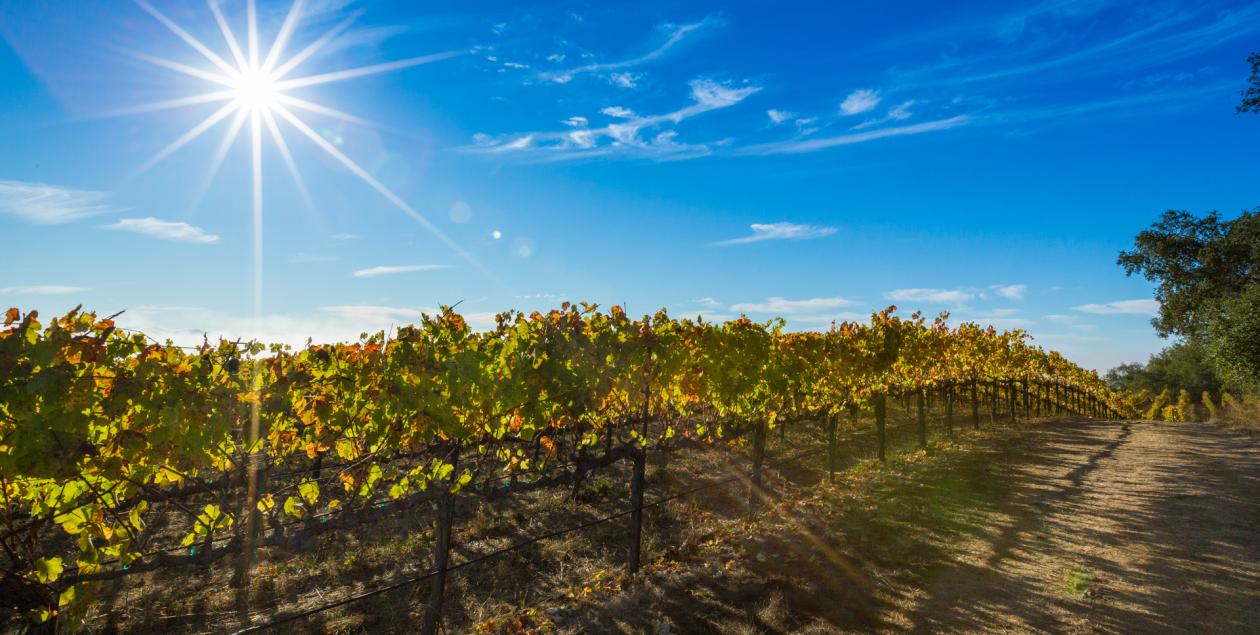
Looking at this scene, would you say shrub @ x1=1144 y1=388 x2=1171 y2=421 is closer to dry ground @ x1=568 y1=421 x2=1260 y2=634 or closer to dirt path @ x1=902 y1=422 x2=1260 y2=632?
dirt path @ x1=902 y1=422 x2=1260 y2=632

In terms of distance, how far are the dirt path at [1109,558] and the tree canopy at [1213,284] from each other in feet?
37.7

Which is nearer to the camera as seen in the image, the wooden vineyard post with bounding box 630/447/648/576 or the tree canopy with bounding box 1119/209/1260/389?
the wooden vineyard post with bounding box 630/447/648/576

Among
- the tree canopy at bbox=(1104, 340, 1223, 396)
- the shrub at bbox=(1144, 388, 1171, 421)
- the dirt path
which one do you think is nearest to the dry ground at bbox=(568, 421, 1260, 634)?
the dirt path

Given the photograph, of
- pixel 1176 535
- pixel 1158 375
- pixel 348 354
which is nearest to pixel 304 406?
pixel 348 354

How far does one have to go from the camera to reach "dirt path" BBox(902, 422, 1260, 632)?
6.48 meters

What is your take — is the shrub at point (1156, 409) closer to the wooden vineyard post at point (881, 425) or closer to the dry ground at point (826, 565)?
the dry ground at point (826, 565)

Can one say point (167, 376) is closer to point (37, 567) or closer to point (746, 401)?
point (37, 567)

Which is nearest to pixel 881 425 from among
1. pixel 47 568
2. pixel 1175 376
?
pixel 47 568

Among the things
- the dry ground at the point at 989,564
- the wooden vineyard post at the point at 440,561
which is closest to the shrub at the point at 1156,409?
the dry ground at the point at 989,564

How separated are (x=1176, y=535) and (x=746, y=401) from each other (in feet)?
21.8

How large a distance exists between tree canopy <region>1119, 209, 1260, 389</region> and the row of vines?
21858mm

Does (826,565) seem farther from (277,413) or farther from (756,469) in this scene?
(277,413)

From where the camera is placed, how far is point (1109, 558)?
8164 mm

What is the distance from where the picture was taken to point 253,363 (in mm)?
6234
